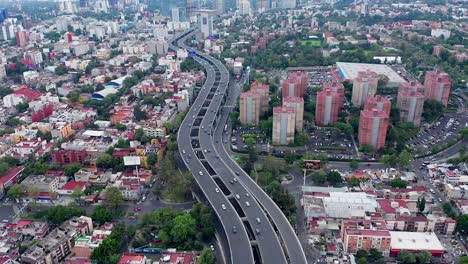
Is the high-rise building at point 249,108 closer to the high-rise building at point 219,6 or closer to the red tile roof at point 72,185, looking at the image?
the red tile roof at point 72,185

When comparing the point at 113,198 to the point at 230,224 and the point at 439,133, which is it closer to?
the point at 230,224

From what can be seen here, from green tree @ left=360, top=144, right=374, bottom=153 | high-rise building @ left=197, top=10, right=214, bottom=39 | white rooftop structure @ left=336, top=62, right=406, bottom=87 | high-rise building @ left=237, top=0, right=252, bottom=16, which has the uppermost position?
high-rise building @ left=237, top=0, right=252, bottom=16

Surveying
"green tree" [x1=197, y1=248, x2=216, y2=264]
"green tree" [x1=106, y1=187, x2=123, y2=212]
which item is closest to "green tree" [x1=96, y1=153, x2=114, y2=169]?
"green tree" [x1=106, y1=187, x2=123, y2=212]

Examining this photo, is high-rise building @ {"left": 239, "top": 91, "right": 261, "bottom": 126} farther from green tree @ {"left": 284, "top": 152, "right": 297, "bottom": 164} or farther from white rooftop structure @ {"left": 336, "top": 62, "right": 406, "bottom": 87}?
white rooftop structure @ {"left": 336, "top": 62, "right": 406, "bottom": 87}

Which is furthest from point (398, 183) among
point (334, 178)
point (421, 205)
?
point (334, 178)

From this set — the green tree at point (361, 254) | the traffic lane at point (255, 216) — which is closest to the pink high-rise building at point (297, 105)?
the traffic lane at point (255, 216)

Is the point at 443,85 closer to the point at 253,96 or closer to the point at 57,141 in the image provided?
the point at 253,96
